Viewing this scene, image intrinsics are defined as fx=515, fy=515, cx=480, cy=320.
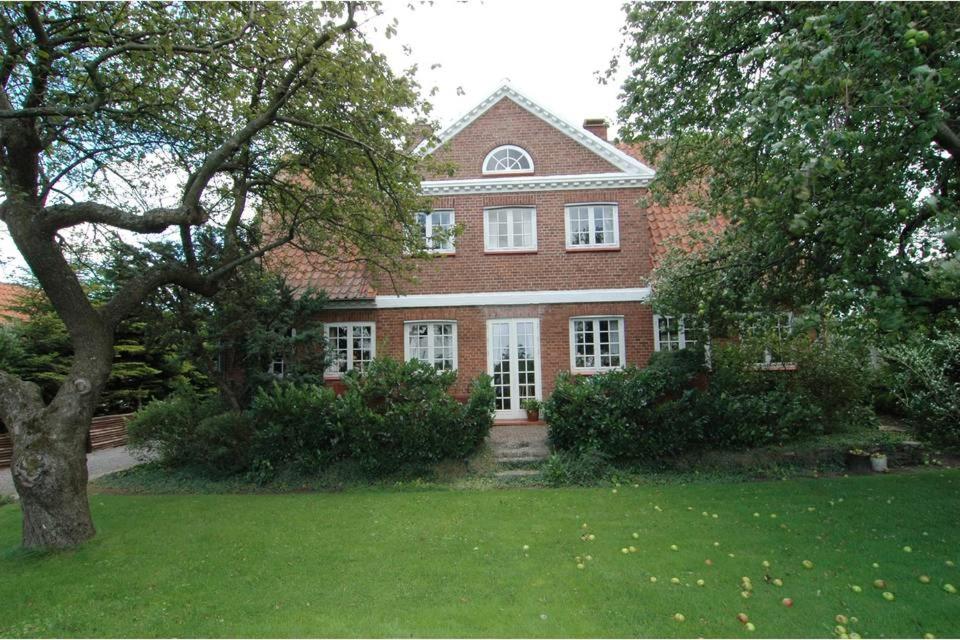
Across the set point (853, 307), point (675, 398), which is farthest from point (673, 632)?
point (675, 398)

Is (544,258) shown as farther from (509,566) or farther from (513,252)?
(509,566)

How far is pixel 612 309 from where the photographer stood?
13.2 metres

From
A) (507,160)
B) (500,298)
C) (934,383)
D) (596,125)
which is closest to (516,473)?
(500,298)

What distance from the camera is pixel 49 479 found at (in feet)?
20.3

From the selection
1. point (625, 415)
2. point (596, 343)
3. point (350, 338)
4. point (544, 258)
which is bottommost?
point (625, 415)

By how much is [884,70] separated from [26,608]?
950 cm

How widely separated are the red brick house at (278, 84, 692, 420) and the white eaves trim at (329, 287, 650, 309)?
0.09 ft

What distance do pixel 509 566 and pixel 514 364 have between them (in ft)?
26.4

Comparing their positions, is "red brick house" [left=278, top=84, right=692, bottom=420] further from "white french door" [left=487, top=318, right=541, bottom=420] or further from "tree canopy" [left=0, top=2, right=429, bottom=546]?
"tree canopy" [left=0, top=2, right=429, bottom=546]

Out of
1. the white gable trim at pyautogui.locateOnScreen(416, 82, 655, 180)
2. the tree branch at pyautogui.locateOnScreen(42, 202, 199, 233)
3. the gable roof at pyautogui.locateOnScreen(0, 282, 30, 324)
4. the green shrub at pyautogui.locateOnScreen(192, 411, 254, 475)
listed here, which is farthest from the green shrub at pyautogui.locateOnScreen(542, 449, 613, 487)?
the gable roof at pyautogui.locateOnScreen(0, 282, 30, 324)

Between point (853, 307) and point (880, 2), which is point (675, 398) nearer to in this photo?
point (853, 307)

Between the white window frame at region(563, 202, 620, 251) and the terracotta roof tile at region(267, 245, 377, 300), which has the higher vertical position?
the white window frame at region(563, 202, 620, 251)

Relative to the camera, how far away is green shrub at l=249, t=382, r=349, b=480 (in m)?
9.45

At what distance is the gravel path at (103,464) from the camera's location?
10.9m
